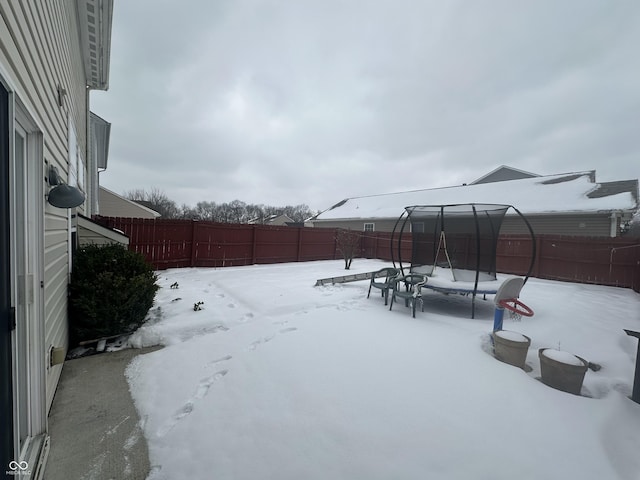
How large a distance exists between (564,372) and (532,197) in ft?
49.8

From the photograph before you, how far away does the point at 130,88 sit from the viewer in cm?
878

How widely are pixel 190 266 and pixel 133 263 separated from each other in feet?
20.1

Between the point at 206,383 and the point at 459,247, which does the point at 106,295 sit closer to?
the point at 206,383

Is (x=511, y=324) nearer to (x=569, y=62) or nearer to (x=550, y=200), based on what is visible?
(x=569, y=62)

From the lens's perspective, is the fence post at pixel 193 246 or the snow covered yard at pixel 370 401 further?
the fence post at pixel 193 246

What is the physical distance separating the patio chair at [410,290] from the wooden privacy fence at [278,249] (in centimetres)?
703

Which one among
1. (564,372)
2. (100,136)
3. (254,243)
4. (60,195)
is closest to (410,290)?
(564,372)

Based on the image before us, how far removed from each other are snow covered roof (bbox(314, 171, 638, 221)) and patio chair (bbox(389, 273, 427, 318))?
429 inches

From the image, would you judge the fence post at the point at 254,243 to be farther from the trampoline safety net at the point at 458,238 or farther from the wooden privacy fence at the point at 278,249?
the trampoline safety net at the point at 458,238

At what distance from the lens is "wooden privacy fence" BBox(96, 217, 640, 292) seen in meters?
8.58

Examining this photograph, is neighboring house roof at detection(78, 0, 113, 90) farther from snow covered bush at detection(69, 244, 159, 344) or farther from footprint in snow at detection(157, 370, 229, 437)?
footprint in snow at detection(157, 370, 229, 437)

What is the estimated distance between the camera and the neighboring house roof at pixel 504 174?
19.6 metres

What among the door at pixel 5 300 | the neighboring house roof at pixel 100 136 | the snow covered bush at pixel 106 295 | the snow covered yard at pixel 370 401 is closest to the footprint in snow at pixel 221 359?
the snow covered yard at pixel 370 401

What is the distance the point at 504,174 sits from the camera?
2033 centimetres
